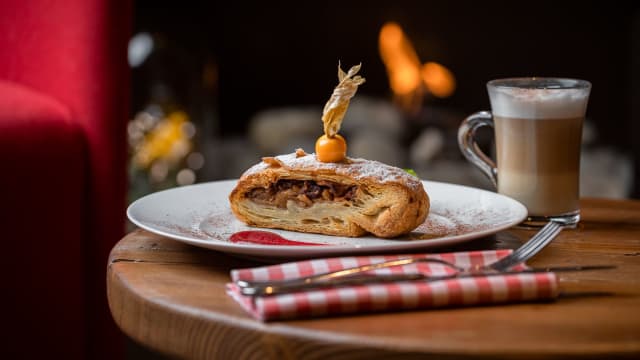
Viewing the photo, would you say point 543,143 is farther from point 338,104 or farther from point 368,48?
point 368,48

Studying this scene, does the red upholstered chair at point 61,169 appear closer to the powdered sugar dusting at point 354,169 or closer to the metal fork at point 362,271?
the powdered sugar dusting at point 354,169

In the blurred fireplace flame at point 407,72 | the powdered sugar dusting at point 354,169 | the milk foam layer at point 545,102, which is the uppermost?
the milk foam layer at point 545,102

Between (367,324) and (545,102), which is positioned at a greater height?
(545,102)

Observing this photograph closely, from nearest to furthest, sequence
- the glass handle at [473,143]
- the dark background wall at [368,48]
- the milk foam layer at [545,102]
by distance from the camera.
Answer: the milk foam layer at [545,102] < the glass handle at [473,143] < the dark background wall at [368,48]

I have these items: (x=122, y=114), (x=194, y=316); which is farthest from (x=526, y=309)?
(x=122, y=114)

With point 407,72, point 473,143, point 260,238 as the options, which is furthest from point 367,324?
point 407,72

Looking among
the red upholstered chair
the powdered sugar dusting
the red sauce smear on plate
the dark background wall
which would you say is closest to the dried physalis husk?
the powdered sugar dusting

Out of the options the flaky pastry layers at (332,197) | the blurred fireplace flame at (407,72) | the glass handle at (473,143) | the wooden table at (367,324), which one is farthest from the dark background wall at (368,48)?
the wooden table at (367,324)
